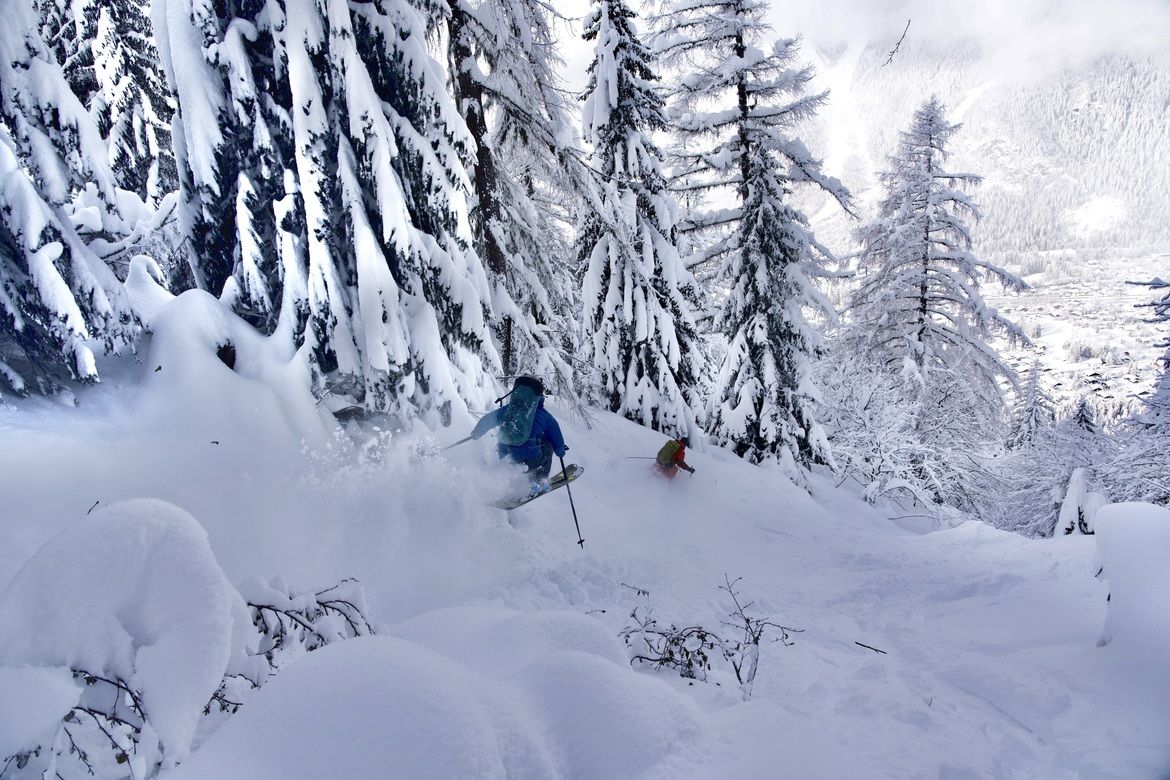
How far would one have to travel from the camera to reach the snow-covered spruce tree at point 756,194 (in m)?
12.1

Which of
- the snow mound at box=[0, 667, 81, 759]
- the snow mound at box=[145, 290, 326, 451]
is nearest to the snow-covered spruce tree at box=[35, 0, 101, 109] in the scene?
the snow mound at box=[145, 290, 326, 451]

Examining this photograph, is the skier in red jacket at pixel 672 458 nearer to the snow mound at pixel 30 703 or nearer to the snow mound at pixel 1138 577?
the snow mound at pixel 1138 577

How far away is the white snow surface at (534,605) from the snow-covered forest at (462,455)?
0.08ft

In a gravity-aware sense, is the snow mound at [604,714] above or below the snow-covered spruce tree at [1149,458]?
above

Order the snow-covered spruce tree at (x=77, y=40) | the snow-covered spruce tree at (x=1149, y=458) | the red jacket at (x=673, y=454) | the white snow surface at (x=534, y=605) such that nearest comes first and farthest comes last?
the white snow surface at (x=534, y=605)
the red jacket at (x=673, y=454)
the snow-covered spruce tree at (x=77, y=40)
the snow-covered spruce tree at (x=1149, y=458)

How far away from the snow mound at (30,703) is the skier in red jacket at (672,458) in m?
8.79

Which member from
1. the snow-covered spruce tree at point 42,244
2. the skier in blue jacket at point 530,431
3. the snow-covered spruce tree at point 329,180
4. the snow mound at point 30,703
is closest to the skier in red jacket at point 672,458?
the skier in blue jacket at point 530,431

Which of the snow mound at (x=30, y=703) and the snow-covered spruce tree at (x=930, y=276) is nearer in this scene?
the snow mound at (x=30, y=703)

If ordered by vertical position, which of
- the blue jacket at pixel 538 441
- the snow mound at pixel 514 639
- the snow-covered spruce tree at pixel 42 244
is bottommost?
the blue jacket at pixel 538 441

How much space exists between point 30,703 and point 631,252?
10929 mm

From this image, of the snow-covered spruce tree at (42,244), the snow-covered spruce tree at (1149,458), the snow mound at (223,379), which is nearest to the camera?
the snow-covered spruce tree at (42,244)

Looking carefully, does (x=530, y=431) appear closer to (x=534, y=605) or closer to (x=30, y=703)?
(x=534, y=605)

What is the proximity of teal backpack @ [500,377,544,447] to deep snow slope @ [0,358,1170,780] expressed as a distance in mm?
631

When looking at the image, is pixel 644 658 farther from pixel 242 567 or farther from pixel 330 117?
pixel 330 117
